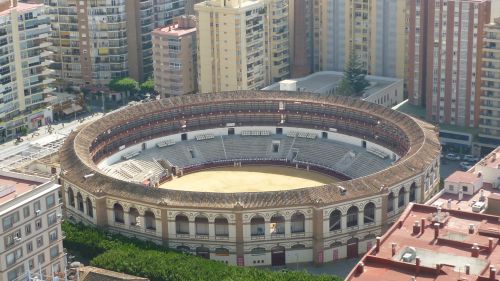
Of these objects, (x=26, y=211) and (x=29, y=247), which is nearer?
(x=26, y=211)

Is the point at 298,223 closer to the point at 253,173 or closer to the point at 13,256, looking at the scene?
the point at 253,173

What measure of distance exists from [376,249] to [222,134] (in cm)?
6318

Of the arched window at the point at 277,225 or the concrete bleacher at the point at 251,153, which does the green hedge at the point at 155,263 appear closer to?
the arched window at the point at 277,225

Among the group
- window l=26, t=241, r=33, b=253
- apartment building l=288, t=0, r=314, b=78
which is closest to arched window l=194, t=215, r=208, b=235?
window l=26, t=241, r=33, b=253

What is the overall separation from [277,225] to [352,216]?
8193 millimetres

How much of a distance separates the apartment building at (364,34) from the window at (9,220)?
86151 millimetres

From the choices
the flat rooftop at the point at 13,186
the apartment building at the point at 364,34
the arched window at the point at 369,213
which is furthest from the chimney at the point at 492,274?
the apartment building at the point at 364,34

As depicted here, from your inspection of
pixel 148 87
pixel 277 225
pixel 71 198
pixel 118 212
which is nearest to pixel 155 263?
pixel 118 212

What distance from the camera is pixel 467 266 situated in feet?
243

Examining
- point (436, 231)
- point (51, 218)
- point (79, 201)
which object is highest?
point (436, 231)

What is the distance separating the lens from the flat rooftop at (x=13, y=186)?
85500 millimetres

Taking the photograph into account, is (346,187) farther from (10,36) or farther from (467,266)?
(10,36)

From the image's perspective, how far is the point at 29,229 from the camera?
86.1 m

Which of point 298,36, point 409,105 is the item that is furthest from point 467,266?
point 298,36
